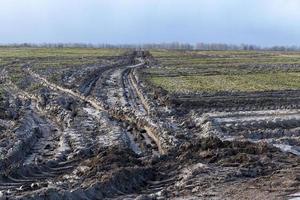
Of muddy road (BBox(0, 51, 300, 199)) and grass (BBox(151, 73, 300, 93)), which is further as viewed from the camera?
grass (BBox(151, 73, 300, 93))

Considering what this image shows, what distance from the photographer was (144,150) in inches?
730

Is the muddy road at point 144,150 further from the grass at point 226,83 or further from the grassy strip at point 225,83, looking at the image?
the grassy strip at point 225,83

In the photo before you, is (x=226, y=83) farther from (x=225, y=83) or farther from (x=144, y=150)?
(x=144, y=150)

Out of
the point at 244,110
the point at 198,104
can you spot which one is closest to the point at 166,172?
the point at 244,110

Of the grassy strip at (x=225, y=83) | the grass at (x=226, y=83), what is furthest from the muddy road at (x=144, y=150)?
the grassy strip at (x=225, y=83)

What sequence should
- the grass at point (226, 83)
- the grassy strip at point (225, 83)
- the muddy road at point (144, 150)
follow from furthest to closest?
1. the grassy strip at point (225, 83)
2. the grass at point (226, 83)
3. the muddy road at point (144, 150)

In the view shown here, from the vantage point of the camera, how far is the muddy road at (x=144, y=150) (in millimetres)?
12914

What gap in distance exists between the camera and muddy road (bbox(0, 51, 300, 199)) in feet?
42.4

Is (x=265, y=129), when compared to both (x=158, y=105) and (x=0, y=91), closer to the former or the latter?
(x=158, y=105)

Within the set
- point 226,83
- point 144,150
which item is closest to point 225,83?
point 226,83

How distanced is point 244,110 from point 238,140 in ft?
23.3

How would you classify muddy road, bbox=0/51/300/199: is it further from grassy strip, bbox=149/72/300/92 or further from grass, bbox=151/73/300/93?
grassy strip, bbox=149/72/300/92

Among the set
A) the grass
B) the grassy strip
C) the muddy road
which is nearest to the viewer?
the muddy road

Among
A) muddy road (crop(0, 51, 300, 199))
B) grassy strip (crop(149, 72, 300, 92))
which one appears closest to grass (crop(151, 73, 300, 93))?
grassy strip (crop(149, 72, 300, 92))
